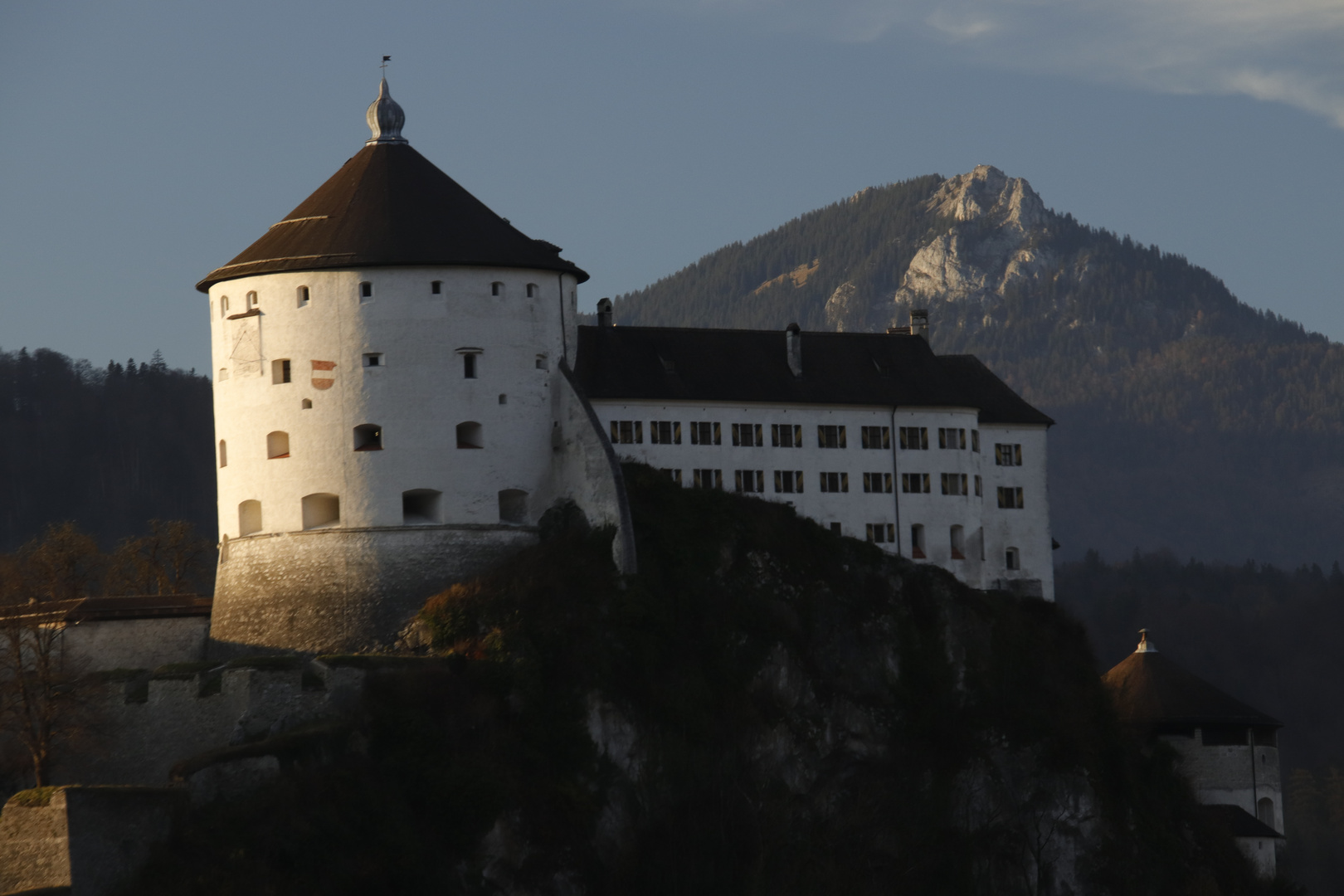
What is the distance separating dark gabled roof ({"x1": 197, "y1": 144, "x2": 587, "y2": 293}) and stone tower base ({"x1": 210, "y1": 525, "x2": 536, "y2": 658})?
7627 millimetres

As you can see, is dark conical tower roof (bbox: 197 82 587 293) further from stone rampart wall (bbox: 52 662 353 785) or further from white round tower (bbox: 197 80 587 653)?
stone rampart wall (bbox: 52 662 353 785)

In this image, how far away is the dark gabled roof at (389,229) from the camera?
2438 inches

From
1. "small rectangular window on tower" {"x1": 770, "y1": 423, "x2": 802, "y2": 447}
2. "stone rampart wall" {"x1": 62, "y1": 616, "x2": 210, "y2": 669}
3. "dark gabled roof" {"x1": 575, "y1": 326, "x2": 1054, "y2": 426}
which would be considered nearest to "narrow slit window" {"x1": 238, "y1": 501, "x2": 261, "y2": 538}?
"stone rampart wall" {"x1": 62, "y1": 616, "x2": 210, "y2": 669}

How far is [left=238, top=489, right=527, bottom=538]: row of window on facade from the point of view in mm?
61562

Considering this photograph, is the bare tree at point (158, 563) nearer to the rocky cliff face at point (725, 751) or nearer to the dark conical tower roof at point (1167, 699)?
the rocky cliff face at point (725, 751)

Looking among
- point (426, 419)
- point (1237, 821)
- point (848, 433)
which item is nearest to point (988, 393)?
point (848, 433)

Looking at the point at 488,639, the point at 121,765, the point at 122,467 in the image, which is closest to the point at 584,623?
Result: the point at 488,639

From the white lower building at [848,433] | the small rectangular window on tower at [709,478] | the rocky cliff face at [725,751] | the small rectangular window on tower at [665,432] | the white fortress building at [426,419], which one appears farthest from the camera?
the white lower building at [848,433]

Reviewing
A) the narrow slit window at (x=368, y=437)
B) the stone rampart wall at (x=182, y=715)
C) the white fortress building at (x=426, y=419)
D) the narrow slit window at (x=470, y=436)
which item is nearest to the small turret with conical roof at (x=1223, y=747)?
the white fortress building at (x=426, y=419)

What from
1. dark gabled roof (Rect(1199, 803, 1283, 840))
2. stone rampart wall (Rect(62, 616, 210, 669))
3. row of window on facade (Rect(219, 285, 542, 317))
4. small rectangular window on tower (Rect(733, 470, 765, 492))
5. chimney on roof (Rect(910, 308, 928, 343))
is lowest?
dark gabled roof (Rect(1199, 803, 1283, 840))

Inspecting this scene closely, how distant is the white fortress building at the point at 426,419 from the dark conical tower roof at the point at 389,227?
77 mm

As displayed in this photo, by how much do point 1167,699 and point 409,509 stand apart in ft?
82.3

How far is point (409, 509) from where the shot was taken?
62.3 metres

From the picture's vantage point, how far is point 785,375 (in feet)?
223
